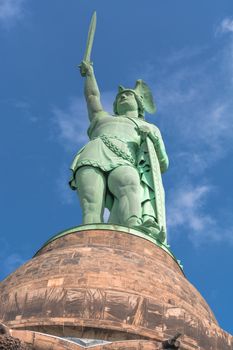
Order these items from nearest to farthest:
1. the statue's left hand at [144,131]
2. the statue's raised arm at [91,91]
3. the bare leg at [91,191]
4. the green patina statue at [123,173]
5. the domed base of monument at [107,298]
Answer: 1. the domed base of monument at [107,298]
2. the green patina statue at [123,173]
3. the bare leg at [91,191]
4. the statue's left hand at [144,131]
5. the statue's raised arm at [91,91]

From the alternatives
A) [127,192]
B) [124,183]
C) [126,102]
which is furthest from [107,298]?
[126,102]

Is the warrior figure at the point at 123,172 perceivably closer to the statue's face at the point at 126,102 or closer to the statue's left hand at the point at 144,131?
the statue's left hand at the point at 144,131

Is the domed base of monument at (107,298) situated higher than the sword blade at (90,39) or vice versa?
the sword blade at (90,39)

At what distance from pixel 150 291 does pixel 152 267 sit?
73 centimetres

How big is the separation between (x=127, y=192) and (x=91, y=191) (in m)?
0.67

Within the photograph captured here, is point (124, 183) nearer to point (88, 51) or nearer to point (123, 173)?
point (123, 173)

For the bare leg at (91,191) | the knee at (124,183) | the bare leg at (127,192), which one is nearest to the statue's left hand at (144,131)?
the bare leg at (127,192)

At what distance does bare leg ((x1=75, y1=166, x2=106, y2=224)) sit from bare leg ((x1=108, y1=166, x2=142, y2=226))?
0.19 m

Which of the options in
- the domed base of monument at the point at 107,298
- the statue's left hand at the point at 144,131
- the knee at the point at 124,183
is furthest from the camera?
the statue's left hand at the point at 144,131

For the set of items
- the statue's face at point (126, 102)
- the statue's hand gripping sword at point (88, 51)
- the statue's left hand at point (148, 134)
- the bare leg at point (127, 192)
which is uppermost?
the statue's hand gripping sword at point (88, 51)

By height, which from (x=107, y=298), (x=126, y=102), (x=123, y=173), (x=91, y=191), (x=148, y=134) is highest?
(x=126, y=102)

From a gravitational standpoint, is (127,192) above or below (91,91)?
below

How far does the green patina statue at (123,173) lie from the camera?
12969 mm

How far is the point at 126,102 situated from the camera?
16.3m
